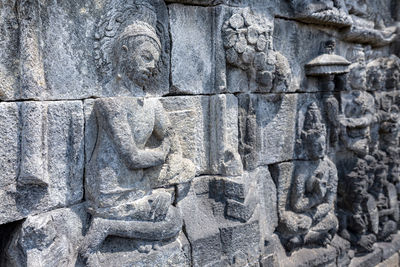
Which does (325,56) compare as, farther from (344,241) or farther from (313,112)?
(344,241)

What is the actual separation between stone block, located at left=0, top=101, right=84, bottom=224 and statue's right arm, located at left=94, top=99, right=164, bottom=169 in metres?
0.17

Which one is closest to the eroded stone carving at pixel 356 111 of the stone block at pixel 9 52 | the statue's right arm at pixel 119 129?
the statue's right arm at pixel 119 129

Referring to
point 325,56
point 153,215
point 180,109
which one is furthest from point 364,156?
point 153,215

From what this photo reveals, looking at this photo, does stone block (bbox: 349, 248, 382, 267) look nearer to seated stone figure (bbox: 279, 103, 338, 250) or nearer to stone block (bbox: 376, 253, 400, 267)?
stone block (bbox: 376, 253, 400, 267)

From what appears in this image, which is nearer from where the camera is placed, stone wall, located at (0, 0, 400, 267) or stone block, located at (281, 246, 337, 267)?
stone wall, located at (0, 0, 400, 267)

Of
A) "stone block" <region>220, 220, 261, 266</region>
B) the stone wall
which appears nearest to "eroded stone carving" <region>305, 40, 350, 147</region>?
the stone wall

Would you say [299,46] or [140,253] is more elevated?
[299,46]

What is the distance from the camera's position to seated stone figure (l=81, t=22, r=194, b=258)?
98.9 inches

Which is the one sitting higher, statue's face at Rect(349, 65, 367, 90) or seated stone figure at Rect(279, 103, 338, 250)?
statue's face at Rect(349, 65, 367, 90)

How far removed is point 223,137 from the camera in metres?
3.22

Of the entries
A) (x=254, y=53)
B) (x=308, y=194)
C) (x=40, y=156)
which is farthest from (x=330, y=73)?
(x=40, y=156)

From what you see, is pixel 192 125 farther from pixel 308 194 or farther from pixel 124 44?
pixel 308 194

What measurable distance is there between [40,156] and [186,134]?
4.27 feet

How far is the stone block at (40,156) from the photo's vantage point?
224 cm
